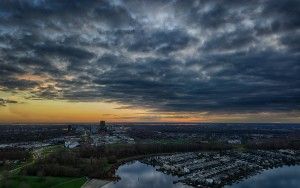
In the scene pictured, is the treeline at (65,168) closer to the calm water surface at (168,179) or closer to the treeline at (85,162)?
the treeline at (85,162)

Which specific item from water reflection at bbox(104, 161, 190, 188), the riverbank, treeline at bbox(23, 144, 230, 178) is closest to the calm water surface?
water reflection at bbox(104, 161, 190, 188)

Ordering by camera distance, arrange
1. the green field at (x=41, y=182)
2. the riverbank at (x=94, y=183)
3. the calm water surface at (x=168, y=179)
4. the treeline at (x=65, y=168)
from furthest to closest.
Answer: the treeline at (x=65, y=168) < the calm water surface at (x=168, y=179) < the riverbank at (x=94, y=183) < the green field at (x=41, y=182)

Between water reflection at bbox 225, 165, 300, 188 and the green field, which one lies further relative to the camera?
water reflection at bbox 225, 165, 300, 188

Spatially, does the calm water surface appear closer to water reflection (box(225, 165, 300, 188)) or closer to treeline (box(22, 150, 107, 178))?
water reflection (box(225, 165, 300, 188))

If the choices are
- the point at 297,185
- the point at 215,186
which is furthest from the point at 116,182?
the point at 297,185

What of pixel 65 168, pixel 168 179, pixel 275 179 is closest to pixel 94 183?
pixel 65 168

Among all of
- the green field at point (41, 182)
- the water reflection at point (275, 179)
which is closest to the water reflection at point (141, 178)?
the green field at point (41, 182)

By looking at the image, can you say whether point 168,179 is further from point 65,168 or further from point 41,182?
point 41,182

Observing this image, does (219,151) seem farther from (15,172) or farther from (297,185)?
(15,172)

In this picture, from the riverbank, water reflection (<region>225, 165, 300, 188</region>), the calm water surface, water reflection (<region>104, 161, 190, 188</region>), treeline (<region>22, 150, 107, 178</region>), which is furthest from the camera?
water reflection (<region>225, 165, 300, 188</region>)
